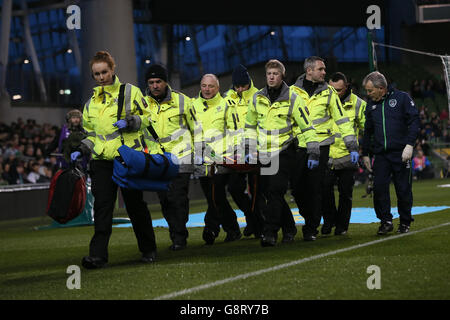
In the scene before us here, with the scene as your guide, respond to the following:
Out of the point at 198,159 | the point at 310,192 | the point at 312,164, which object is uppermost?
the point at 198,159

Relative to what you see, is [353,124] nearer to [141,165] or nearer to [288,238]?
[288,238]

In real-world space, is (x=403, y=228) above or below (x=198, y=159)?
below

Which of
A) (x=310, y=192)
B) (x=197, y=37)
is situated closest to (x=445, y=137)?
(x=197, y=37)

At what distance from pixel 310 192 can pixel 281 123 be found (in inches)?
42.2

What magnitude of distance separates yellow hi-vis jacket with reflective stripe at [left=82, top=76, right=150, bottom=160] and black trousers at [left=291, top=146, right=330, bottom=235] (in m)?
2.44

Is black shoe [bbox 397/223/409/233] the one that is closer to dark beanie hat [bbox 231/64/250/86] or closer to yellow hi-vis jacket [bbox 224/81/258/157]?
yellow hi-vis jacket [bbox 224/81/258/157]

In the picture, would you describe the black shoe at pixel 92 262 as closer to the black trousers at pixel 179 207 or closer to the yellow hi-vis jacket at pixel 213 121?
the black trousers at pixel 179 207

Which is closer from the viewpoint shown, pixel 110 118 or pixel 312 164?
pixel 110 118

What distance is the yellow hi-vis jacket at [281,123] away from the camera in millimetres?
9727

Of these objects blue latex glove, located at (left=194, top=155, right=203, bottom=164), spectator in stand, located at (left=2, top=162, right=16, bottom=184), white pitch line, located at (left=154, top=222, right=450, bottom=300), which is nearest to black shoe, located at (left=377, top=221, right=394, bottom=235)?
white pitch line, located at (left=154, top=222, right=450, bottom=300)

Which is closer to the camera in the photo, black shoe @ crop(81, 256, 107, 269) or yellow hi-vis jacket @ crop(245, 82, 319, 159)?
black shoe @ crop(81, 256, 107, 269)

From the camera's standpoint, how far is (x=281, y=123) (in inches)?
386

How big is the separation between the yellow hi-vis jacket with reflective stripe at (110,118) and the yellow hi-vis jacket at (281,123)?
5.88ft

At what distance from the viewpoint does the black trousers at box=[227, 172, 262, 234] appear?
11031mm
